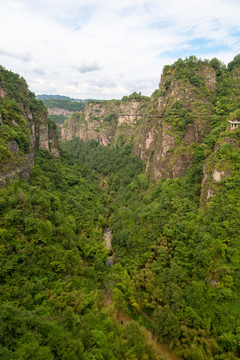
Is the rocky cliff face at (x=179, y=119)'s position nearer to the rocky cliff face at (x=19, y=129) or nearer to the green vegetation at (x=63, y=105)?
the rocky cliff face at (x=19, y=129)

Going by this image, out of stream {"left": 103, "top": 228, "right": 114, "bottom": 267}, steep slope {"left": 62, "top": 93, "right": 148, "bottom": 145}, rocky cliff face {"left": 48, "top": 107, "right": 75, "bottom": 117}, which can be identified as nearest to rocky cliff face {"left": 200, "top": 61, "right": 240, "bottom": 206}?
stream {"left": 103, "top": 228, "right": 114, "bottom": 267}

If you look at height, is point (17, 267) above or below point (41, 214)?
below

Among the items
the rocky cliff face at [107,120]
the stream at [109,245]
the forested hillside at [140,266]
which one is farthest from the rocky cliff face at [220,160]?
the rocky cliff face at [107,120]

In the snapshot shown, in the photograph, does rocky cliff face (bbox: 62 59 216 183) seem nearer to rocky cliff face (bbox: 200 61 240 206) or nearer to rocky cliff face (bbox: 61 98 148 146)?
rocky cliff face (bbox: 200 61 240 206)

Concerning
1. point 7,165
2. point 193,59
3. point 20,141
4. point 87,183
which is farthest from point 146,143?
point 7,165

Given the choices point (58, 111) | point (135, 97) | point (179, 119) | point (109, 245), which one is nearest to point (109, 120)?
point (135, 97)

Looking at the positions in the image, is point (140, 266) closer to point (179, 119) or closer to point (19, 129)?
point (179, 119)

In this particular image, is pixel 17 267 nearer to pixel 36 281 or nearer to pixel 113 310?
pixel 36 281

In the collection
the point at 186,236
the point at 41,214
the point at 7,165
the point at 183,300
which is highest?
the point at 7,165
